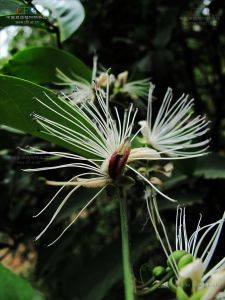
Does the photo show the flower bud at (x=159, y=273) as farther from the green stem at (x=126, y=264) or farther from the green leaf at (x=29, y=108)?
the green leaf at (x=29, y=108)

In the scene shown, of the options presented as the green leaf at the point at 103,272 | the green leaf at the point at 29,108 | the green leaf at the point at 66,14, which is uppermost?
the green leaf at the point at 66,14

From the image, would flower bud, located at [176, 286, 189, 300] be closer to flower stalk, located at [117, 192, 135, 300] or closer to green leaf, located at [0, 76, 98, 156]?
flower stalk, located at [117, 192, 135, 300]

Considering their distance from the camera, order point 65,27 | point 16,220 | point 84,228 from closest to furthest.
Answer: point 65,27 < point 16,220 < point 84,228

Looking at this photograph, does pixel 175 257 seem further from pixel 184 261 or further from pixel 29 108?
pixel 29 108

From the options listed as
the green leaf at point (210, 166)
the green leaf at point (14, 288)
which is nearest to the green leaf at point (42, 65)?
the green leaf at point (210, 166)

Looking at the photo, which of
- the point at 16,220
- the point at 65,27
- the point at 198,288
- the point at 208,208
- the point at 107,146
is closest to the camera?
the point at 198,288

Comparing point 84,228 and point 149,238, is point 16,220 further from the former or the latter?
Result: point 149,238

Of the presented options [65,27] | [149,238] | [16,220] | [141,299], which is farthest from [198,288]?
[16,220]

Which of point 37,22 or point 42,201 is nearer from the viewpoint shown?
point 37,22
